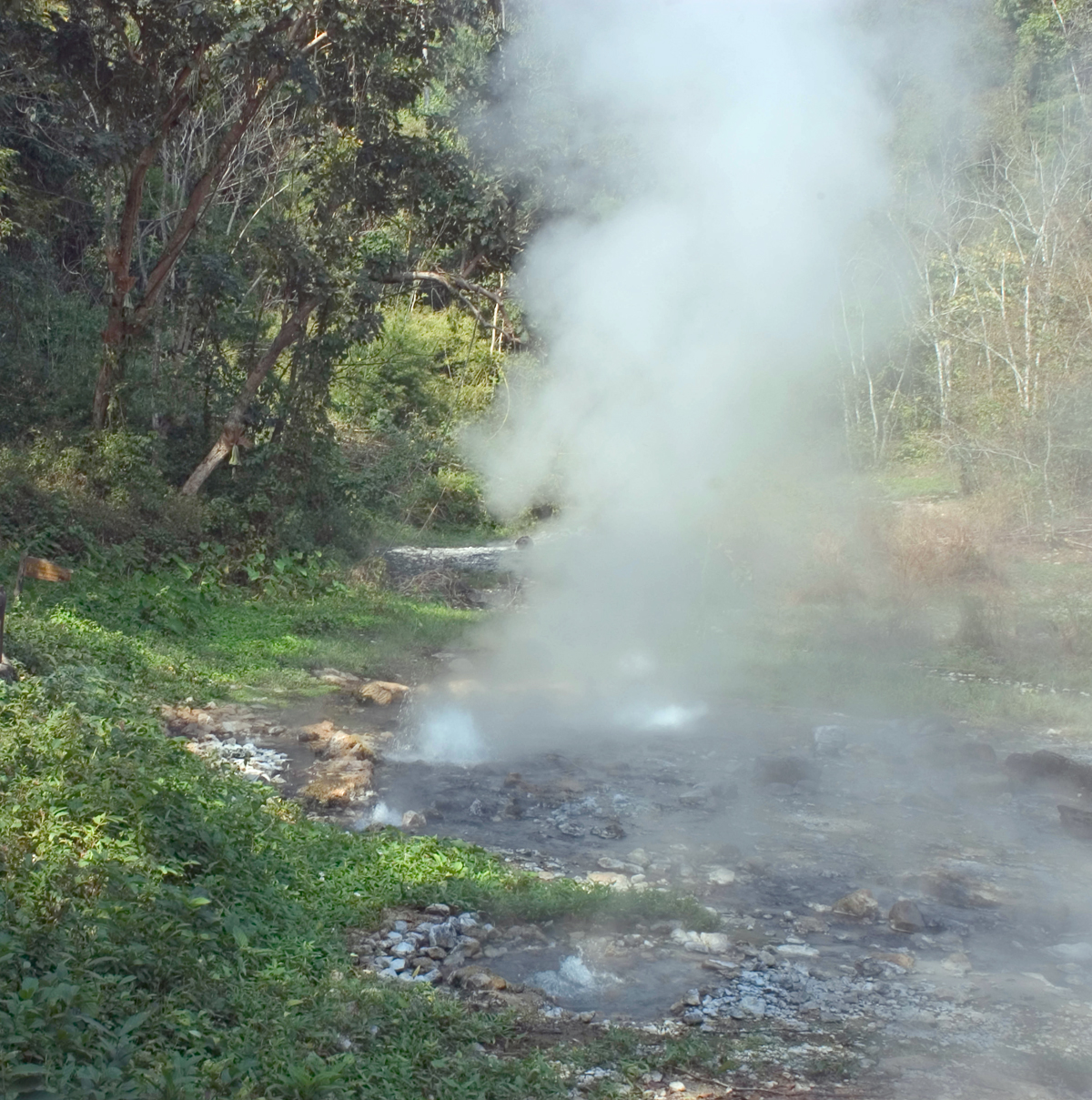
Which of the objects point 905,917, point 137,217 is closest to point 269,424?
point 137,217

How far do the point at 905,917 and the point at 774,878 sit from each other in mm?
821

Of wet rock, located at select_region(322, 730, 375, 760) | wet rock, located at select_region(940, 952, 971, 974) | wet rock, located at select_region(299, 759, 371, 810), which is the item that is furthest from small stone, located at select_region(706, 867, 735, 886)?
wet rock, located at select_region(322, 730, 375, 760)

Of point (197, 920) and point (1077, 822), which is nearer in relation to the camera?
point (197, 920)

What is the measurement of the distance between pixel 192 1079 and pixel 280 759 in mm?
5001

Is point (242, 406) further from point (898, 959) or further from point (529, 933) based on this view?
point (898, 959)

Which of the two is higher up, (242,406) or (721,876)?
(242,406)

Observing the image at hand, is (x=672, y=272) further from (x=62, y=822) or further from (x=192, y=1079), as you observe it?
(x=192, y=1079)

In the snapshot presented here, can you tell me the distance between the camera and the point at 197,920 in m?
4.60

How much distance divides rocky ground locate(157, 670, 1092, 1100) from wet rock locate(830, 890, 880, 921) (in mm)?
12

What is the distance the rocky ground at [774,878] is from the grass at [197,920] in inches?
12.0

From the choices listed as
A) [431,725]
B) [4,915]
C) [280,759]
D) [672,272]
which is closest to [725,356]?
[672,272]

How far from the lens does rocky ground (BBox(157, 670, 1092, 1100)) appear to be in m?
4.68

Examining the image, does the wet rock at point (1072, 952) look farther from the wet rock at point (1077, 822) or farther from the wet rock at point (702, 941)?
the wet rock at point (1077, 822)

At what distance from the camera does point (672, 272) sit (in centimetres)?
1030
